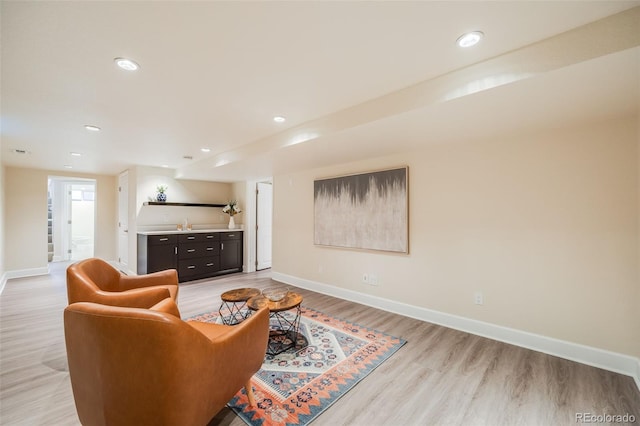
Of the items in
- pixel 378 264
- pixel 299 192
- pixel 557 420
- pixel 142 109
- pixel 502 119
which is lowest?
pixel 557 420

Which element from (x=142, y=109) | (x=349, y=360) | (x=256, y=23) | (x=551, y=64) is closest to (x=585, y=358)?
(x=349, y=360)

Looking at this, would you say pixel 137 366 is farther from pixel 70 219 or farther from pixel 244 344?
pixel 70 219

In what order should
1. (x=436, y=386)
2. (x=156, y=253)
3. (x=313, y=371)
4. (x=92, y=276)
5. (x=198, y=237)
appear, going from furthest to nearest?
(x=198, y=237)
(x=156, y=253)
(x=92, y=276)
(x=313, y=371)
(x=436, y=386)

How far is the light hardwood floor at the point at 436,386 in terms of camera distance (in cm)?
170

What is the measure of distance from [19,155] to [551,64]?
22.4 ft

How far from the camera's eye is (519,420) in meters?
1.67

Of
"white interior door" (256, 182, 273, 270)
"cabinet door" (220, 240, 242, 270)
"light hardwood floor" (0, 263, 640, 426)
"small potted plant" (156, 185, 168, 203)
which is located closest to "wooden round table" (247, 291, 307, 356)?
"light hardwood floor" (0, 263, 640, 426)

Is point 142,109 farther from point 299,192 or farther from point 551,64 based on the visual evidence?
point 551,64

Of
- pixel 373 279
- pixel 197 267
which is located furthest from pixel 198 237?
pixel 373 279

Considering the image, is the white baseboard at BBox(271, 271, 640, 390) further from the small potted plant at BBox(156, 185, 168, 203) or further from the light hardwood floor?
the small potted plant at BBox(156, 185, 168, 203)

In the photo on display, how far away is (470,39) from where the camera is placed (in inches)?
61.9

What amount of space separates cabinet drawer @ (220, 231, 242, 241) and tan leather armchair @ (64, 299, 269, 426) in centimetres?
444

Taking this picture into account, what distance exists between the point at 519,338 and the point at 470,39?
8.83ft

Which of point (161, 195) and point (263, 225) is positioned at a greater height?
point (161, 195)
